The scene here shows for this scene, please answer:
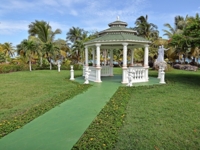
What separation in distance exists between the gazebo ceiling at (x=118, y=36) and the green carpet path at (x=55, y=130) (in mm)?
5112

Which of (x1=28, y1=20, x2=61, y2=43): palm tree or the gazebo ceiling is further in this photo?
(x1=28, y1=20, x2=61, y2=43): palm tree

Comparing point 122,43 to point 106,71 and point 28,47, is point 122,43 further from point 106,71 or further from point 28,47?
point 28,47

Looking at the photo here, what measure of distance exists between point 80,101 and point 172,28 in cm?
2611

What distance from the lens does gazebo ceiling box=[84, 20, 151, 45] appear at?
373 inches

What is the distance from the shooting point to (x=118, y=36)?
10.1 metres

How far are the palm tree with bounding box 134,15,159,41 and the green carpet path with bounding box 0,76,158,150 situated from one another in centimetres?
2742

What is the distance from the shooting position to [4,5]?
7.28 m

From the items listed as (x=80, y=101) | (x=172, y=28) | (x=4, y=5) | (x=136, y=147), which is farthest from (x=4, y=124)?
(x=172, y=28)

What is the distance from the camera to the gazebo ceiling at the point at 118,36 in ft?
31.1

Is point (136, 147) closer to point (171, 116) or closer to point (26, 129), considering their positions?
point (171, 116)

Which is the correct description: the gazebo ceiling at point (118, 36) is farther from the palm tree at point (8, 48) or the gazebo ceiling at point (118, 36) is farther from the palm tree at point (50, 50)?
the palm tree at point (8, 48)

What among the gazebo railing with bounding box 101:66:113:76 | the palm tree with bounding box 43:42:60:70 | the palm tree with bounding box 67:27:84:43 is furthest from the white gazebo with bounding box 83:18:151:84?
the palm tree with bounding box 67:27:84:43

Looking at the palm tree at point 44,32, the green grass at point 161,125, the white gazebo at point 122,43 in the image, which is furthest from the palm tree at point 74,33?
the green grass at point 161,125

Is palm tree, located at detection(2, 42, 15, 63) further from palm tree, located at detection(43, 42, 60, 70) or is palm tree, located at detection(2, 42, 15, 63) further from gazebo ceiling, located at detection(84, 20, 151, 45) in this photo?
gazebo ceiling, located at detection(84, 20, 151, 45)
